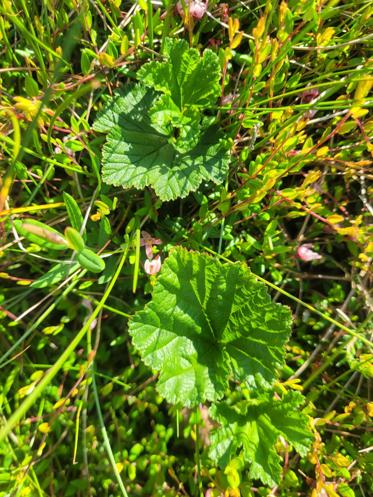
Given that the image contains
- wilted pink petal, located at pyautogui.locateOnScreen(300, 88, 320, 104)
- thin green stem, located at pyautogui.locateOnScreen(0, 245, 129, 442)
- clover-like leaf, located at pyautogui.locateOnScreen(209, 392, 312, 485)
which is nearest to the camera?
thin green stem, located at pyautogui.locateOnScreen(0, 245, 129, 442)

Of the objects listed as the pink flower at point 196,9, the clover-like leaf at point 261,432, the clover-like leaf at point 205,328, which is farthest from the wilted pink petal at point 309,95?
the clover-like leaf at point 261,432

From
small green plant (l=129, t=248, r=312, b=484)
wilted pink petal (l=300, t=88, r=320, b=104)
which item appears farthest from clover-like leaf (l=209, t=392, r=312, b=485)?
wilted pink petal (l=300, t=88, r=320, b=104)

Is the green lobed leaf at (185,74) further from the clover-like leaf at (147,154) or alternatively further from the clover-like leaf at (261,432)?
the clover-like leaf at (261,432)

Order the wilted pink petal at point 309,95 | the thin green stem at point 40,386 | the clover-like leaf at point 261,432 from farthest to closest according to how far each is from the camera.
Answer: the wilted pink petal at point 309,95, the clover-like leaf at point 261,432, the thin green stem at point 40,386

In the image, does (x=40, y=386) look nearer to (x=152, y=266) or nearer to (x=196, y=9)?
(x=152, y=266)

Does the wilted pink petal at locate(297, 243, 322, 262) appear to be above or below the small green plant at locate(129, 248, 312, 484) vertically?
above

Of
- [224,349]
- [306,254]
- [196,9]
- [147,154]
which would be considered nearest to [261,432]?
[224,349]

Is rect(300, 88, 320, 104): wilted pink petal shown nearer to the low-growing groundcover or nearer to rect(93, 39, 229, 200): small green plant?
the low-growing groundcover

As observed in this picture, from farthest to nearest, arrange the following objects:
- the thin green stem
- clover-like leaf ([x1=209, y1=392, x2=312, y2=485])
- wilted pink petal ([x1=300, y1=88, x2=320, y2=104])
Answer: wilted pink petal ([x1=300, y1=88, x2=320, y2=104]) < clover-like leaf ([x1=209, y1=392, x2=312, y2=485]) < the thin green stem

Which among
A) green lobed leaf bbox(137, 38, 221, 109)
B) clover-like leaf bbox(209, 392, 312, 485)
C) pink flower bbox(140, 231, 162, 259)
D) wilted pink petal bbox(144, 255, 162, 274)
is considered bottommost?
clover-like leaf bbox(209, 392, 312, 485)
